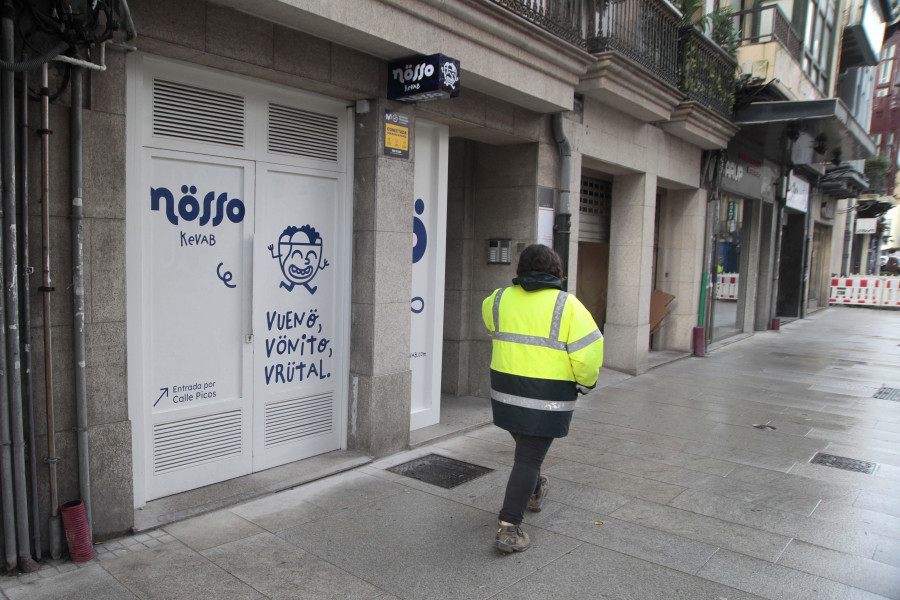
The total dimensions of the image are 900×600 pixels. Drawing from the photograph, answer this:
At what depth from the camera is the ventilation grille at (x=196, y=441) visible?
181 inches

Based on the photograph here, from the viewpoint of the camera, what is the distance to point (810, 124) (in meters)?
13.1

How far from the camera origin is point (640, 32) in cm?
942

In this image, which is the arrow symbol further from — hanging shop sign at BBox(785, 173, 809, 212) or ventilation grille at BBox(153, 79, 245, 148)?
hanging shop sign at BBox(785, 173, 809, 212)

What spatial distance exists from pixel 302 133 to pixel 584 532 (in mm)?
3754

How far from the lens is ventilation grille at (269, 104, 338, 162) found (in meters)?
5.22

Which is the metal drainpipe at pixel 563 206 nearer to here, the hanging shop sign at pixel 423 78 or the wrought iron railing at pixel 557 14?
the wrought iron railing at pixel 557 14

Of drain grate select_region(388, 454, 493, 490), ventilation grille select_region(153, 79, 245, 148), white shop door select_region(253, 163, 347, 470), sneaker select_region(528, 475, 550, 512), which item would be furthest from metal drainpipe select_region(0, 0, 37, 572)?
sneaker select_region(528, 475, 550, 512)

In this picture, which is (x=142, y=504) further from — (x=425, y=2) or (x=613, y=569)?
(x=425, y=2)

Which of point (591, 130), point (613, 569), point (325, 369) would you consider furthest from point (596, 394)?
point (613, 569)

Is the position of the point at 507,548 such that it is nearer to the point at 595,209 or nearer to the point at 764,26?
the point at 595,209

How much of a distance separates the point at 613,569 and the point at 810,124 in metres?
12.2

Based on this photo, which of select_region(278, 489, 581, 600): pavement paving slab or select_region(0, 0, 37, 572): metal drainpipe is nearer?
select_region(0, 0, 37, 572): metal drainpipe

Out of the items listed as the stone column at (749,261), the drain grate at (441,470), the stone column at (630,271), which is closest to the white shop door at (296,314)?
the drain grate at (441,470)

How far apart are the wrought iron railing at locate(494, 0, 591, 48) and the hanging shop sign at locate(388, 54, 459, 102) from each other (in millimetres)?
1277
